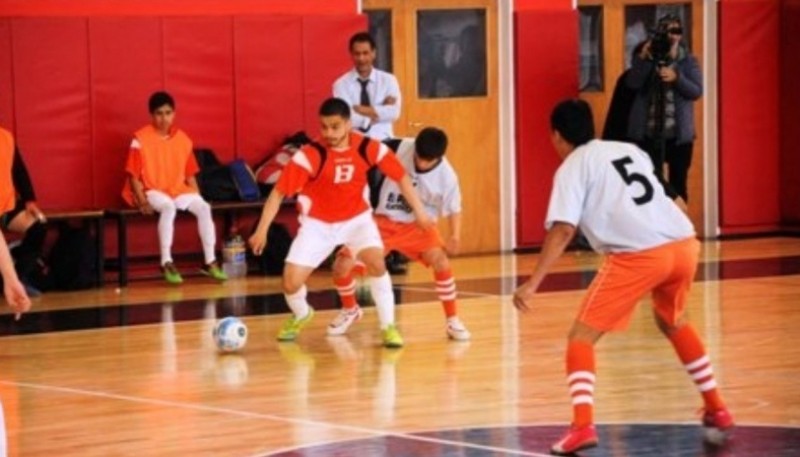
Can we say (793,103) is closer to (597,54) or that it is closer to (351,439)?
(597,54)

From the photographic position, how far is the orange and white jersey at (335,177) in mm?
11711

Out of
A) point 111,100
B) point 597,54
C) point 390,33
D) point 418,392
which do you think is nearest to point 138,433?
point 418,392

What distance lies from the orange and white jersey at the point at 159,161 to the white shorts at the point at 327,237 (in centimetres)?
438

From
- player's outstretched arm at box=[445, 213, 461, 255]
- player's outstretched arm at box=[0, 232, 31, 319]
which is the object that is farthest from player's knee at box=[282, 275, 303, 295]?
player's outstretched arm at box=[0, 232, 31, 319]

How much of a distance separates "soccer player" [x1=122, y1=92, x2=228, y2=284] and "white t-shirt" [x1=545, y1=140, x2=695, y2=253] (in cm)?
788

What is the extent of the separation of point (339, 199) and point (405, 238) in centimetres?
68

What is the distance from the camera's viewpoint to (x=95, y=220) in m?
16.1

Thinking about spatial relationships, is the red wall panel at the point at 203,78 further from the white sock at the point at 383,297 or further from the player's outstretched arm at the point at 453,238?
the white sock at the point at 383,297

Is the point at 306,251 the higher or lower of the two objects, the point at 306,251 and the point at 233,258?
the higher

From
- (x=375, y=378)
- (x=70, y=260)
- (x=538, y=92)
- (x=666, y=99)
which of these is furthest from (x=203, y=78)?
(x=375, y=378)

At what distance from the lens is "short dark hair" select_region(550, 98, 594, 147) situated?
8.52 metres

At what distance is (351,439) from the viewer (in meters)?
8.84

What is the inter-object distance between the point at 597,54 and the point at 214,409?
978 cm

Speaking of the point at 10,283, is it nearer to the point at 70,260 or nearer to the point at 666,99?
the point at 70,260
